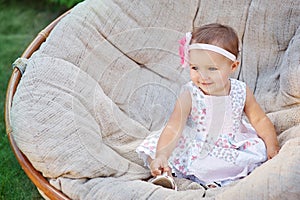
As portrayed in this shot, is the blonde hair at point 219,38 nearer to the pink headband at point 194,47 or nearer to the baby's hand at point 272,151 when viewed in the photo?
the pink headband at point 194,47

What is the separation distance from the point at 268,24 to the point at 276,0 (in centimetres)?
11

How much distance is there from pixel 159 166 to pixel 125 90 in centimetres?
57

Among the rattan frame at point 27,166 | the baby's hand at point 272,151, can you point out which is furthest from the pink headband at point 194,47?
the rattan frame at point 27,166

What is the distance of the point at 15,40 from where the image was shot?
12.6 feet

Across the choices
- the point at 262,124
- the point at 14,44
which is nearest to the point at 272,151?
the point at 262,124

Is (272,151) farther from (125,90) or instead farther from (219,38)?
(125,90)

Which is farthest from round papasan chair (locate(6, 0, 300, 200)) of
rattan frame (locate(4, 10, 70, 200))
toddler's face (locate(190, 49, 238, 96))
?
toddler's face (locate(190, 49, 238, 96))

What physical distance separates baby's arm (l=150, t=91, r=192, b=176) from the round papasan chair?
9 cm

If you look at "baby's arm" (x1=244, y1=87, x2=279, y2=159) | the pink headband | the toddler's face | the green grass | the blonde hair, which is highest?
the blonde hair

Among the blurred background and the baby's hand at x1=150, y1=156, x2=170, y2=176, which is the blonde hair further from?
the blurred background

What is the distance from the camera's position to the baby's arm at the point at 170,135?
2045 millimetres

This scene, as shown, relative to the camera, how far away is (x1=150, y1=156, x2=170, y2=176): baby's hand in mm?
2029

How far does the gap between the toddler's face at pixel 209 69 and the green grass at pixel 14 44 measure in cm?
97

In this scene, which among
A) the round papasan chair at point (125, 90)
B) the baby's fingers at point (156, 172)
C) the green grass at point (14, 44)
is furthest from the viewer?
the green grass at point (14, 44)
